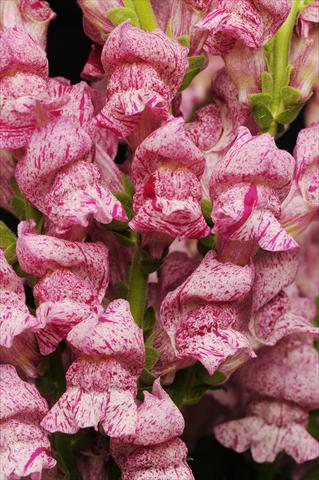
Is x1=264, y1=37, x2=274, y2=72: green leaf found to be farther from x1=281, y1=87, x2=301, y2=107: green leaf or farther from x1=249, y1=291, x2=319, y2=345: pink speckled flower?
x1=249, y1=291, x2=319, y2=345: pink speckled flower

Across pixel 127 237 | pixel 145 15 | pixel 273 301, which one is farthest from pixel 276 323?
pixel 145 15

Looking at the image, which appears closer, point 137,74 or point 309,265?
point 137,74

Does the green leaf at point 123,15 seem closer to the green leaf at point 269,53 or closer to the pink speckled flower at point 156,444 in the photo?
the green leaf at point 269,53

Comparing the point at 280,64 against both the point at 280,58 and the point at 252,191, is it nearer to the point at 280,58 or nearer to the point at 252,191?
the point at 280,58

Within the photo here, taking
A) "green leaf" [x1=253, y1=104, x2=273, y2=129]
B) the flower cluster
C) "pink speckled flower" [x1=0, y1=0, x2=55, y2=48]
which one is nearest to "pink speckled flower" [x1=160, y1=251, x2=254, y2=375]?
the flower cluster

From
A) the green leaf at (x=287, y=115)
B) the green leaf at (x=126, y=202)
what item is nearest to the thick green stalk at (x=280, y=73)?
the green leaf at (x=287, y=115)

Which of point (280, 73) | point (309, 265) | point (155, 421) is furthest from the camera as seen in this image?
point (309, 265)

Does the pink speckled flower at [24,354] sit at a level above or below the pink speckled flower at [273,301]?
above
